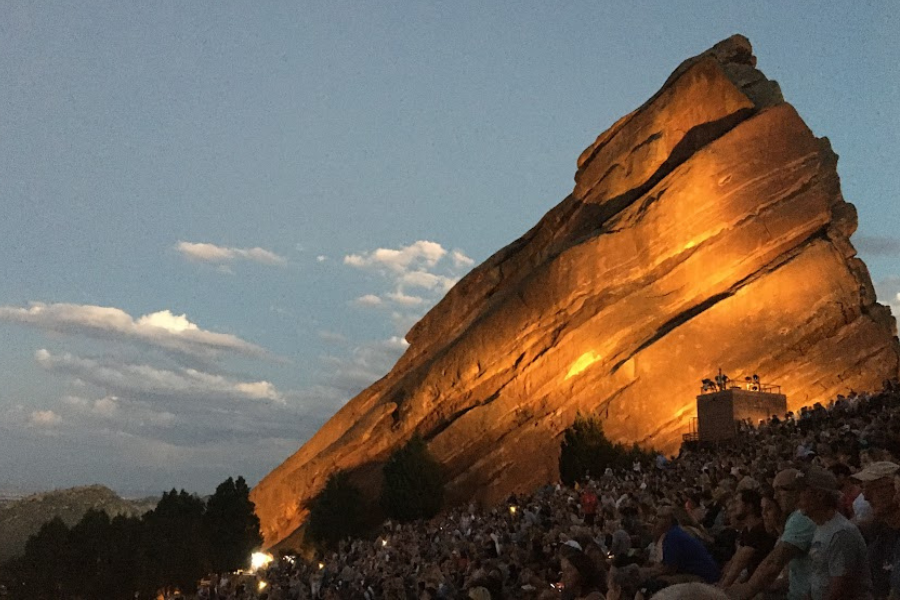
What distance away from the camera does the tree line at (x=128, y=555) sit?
43.2 meters

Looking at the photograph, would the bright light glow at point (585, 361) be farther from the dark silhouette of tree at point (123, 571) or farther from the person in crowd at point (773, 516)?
the person in crowd at point (773, 516)

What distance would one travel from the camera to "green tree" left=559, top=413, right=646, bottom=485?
4272 centimetres

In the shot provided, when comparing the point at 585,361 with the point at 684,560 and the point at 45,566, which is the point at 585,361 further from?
the point at 684,560

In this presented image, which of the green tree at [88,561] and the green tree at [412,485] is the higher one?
the green tree at [412,485]

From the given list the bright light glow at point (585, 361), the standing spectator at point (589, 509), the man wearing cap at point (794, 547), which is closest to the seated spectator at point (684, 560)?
the man wearing cap at point (794, 547)

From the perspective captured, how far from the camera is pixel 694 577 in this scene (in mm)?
7059

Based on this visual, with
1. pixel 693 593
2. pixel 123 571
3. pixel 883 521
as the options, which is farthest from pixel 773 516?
pixel 123 571

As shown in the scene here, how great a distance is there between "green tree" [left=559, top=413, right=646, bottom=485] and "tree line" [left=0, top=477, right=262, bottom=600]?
20.3 meters

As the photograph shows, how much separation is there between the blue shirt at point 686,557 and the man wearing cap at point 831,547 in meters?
1.67

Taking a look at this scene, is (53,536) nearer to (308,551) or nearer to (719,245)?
(308,551)

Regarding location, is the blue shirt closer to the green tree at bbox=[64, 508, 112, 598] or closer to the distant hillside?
the green tree at bbox=[64, 508, 112, 598]

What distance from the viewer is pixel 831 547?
205 inches

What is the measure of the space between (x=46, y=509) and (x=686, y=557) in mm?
112995

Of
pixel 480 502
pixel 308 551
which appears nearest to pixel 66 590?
pixel 308 551
